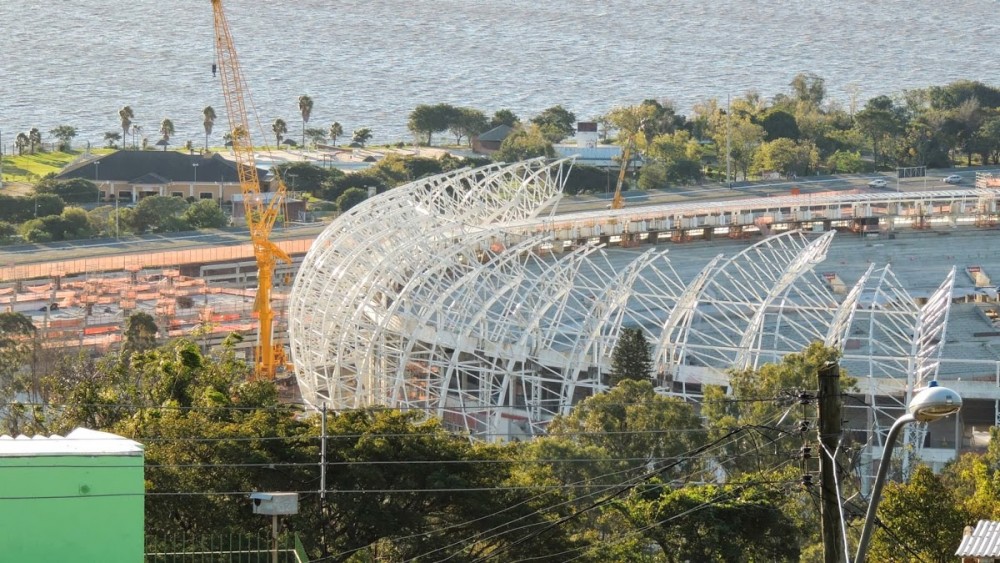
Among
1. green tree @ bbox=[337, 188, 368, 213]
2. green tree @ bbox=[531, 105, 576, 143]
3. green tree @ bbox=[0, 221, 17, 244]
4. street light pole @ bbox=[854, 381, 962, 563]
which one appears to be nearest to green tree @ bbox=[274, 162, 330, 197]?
green tree @ bbox=[337, 188, 368, 213]

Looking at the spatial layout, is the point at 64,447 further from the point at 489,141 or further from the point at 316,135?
the point at 316,135

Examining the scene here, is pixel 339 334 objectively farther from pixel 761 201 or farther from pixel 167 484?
pixel 761 201

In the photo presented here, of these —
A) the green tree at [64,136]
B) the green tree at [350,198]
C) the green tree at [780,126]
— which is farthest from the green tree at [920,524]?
the green tree at [64,136]

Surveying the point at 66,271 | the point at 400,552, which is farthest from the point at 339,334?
the point at 66,271

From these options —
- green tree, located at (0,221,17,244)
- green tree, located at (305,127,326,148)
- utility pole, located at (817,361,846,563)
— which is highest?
utility pole, located at (817,361,846,563)

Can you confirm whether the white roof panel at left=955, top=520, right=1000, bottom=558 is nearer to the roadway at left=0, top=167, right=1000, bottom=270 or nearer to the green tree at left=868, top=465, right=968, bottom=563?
the green tree at left=868, top=465, right=968, bottom=563
